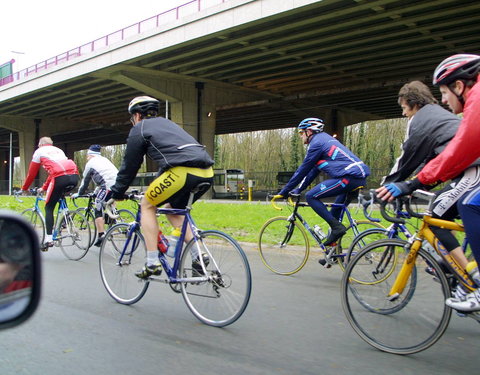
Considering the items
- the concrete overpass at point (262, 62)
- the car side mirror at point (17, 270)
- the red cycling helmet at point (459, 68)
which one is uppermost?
the concrete overpass at point (262, 62)

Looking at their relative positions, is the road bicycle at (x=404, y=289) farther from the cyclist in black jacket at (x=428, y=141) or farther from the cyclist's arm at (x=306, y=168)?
the cyclist's arm at (x=306, y=168)

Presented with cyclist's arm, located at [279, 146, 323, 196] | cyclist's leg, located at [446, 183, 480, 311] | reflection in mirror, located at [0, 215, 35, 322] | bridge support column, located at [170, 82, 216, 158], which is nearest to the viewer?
reflection in mirror, located at [0, 215, 35, 322]

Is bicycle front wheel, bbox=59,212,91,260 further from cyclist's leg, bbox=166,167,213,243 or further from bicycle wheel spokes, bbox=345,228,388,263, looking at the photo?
bicycle wheel spokes, bbox=345,228,388,263

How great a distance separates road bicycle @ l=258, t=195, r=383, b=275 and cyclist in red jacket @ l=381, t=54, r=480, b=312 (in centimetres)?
263

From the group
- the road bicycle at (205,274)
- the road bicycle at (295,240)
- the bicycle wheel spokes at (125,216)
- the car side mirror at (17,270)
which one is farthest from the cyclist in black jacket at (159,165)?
the bicycle wheel spokes at (125,216)

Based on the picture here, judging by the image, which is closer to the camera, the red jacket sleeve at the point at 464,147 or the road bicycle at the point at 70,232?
the red jacket sleeve at the point at 464,147

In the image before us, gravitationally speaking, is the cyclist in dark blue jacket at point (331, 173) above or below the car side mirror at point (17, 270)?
above

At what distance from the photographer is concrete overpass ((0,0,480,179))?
20.5 m

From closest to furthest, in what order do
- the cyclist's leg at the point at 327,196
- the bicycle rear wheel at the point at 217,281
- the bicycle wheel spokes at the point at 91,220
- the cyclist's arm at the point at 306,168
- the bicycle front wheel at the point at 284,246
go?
1. the bicycle rear wheel at the point at 217,281
2. the cyclist's leg at the point at 327,196
3. the cyclist's arm at the point at 306,168
4. the bicycle front wheel at the point at 284,246
5. the bicycle wheel spokes at the point at 91,220

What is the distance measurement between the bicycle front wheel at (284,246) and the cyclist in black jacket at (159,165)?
2.25 metres

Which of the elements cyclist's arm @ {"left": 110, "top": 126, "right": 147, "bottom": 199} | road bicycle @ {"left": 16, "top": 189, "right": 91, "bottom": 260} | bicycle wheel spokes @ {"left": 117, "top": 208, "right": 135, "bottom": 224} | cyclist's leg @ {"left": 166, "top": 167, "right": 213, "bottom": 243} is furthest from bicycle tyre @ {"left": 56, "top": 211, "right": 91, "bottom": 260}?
cyclist's leg @ {"left": 166, "top": 167, "right": 213, "bottom": 243}

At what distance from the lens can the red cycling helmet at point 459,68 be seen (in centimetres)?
292

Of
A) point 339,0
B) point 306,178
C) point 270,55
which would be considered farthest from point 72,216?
point 270,55

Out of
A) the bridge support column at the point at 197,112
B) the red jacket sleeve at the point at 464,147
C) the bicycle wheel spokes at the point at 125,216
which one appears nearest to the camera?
the red jacket sleeve at the point at 464,147
